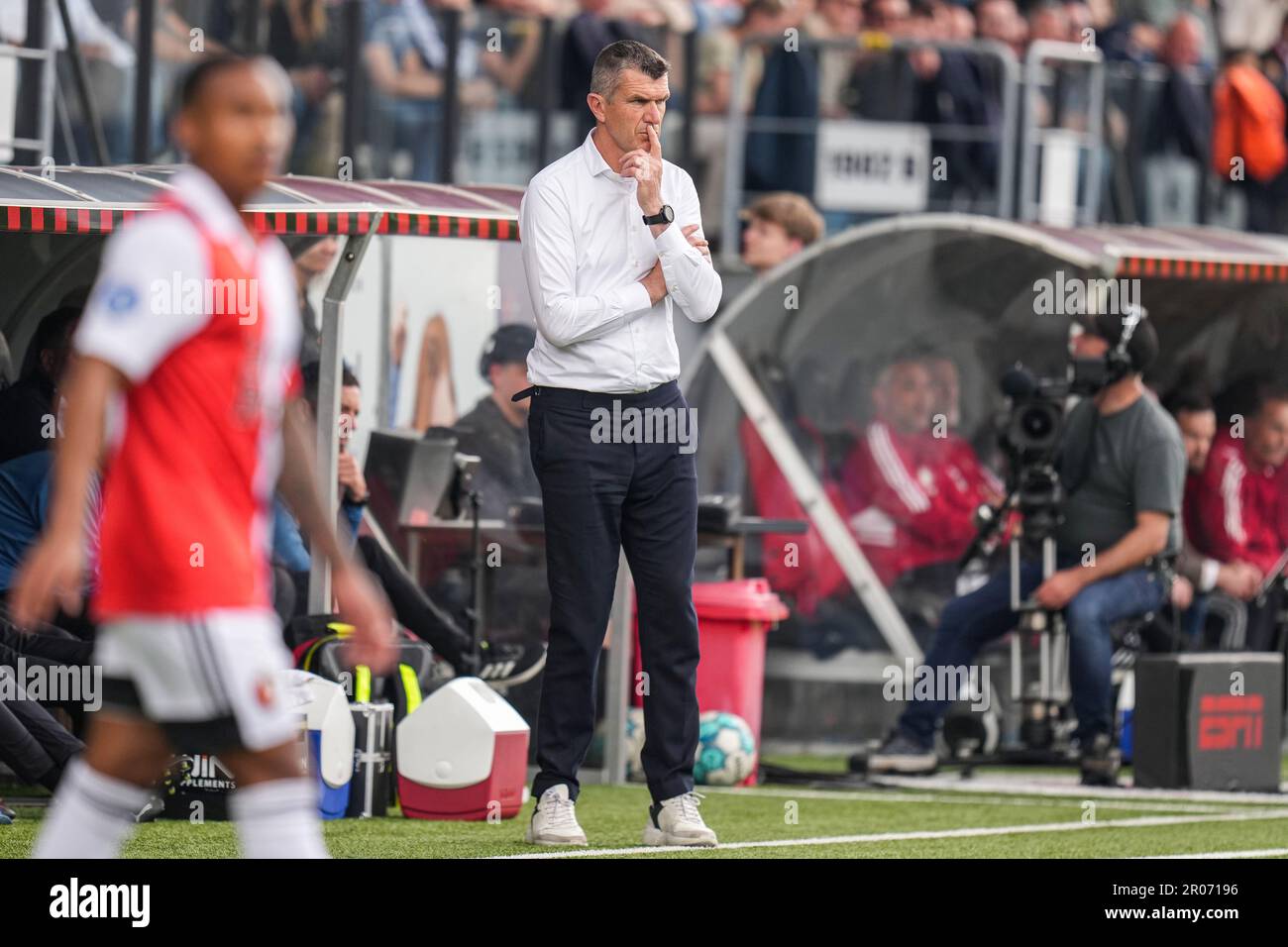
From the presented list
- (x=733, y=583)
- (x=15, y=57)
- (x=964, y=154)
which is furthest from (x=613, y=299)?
(x=964, y=154)

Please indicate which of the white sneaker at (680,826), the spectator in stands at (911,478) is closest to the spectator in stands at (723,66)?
→ the spectator in stands at (911,478)

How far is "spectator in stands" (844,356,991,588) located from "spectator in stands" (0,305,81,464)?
4666 millimetres

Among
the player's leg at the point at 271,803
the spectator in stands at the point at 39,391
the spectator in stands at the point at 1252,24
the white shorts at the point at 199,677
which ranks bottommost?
the player's leg at the point at 271,803

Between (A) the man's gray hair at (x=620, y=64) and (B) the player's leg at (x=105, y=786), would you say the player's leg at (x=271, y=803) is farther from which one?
(A) the man's gray hair at (x=620, y=64)

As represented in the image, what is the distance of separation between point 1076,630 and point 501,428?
243 centimetres

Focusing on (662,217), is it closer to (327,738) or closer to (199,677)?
(327,738)

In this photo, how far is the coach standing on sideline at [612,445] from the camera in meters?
7.29

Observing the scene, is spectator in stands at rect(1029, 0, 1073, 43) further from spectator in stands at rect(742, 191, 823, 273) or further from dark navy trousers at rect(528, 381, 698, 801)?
dark navy trousers at rect(528, 381, 698, 801)

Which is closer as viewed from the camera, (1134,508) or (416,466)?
(416,466)

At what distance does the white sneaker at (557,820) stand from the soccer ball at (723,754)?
2829 mm

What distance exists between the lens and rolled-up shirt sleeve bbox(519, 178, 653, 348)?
23.7 ft

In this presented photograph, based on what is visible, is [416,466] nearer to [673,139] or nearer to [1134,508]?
[1134,508]

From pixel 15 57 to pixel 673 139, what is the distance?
13.7 ft

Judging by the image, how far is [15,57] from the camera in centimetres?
1117
